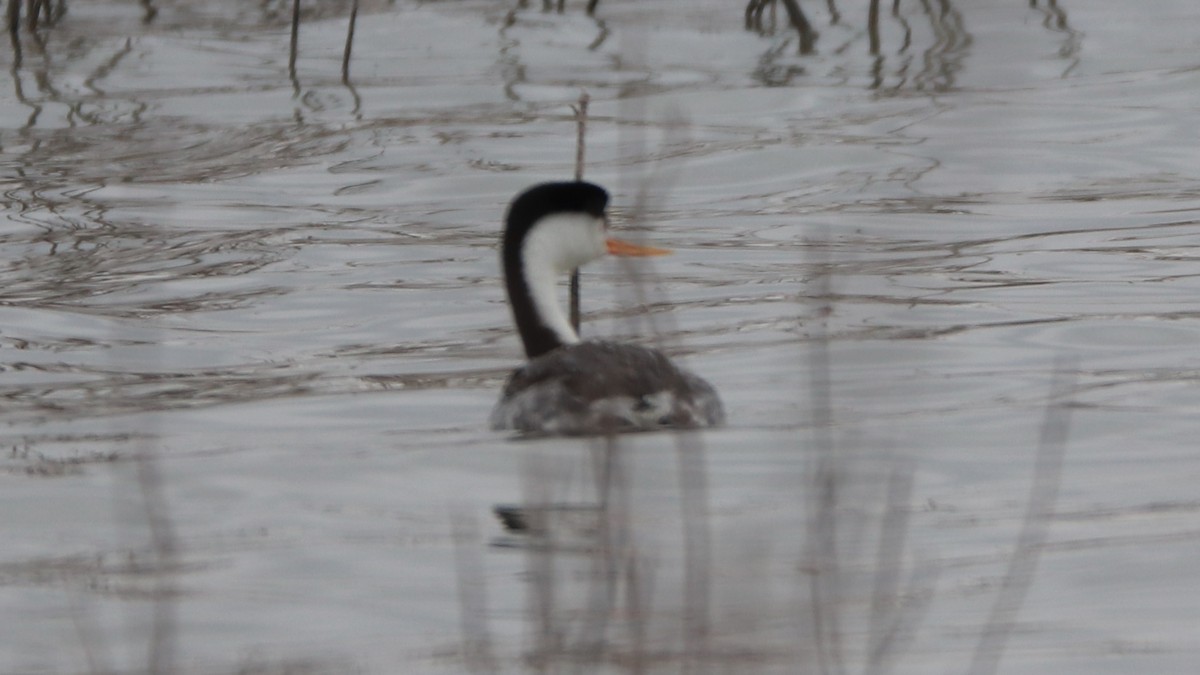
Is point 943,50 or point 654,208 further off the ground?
point 654,208

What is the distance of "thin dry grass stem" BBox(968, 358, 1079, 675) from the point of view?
4.90 m

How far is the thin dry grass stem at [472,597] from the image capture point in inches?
175

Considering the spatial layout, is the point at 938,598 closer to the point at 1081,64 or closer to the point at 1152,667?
the point at 1152,667

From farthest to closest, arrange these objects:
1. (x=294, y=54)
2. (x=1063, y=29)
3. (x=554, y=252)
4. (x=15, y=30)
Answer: (x=1063, y=29), (x=15, y=30), (x=294, y=54), (x=554, y=252)

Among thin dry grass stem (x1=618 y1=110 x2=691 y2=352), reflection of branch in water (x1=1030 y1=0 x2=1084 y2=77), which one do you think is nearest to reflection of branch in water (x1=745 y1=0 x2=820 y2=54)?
reflection of branch in water (x1=1030 y1=0 x2=1084 y2=77)

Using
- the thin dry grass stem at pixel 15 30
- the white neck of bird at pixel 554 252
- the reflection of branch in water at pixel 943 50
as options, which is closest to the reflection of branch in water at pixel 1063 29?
the reflection of branch in water at pixel 943 50

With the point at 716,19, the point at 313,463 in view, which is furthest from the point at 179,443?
the point at 716,19

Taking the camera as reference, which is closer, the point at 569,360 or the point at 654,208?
the point at 569,360

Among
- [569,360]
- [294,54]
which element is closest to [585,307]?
[569,360]

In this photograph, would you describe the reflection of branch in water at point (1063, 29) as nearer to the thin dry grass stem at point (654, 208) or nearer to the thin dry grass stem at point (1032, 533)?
the thin dry grass stem at point (654, 208)

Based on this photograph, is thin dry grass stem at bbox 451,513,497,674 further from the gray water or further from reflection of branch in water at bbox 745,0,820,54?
reflection of branch in water at bbox 745,0,820,54

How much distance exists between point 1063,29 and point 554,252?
35.6 ft

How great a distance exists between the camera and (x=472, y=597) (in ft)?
17.5

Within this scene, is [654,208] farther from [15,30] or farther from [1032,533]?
[15,30]
